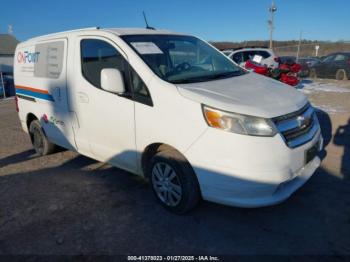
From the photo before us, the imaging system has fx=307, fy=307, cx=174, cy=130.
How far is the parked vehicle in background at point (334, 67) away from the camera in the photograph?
1587cm

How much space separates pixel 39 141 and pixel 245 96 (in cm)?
395

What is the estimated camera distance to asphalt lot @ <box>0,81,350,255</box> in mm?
2793

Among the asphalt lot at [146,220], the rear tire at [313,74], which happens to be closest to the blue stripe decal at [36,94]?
the asphalt lot at [146,220]

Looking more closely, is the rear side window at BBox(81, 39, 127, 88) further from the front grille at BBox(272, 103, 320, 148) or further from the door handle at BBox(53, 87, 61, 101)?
the front grille at BBox(272, 103, 320, 148)

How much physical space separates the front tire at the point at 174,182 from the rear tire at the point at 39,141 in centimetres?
265

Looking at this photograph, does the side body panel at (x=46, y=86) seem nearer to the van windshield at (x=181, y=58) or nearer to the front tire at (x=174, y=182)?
the van windshield at (x=181, y=58)

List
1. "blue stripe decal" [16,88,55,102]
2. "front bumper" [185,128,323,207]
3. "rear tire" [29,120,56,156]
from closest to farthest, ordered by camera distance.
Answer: "front bumper" [185,128,323,207], "blue stripe decal" [16,88,55,102], "rear tire" [29,120,56,156]

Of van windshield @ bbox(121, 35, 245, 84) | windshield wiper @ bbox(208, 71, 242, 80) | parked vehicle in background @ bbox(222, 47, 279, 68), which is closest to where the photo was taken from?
van windshield @ bbox(121, 35, 245, 84)

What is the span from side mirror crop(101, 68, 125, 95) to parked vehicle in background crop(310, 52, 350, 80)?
15786 mm

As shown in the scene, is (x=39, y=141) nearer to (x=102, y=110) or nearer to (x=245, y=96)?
(x=102, y=110)

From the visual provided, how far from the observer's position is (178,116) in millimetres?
2893

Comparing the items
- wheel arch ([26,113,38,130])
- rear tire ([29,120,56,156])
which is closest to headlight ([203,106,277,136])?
rear tire ([29,120,56,156])

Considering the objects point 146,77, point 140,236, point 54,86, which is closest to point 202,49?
point 146,77

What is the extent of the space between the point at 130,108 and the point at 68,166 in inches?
87.2
